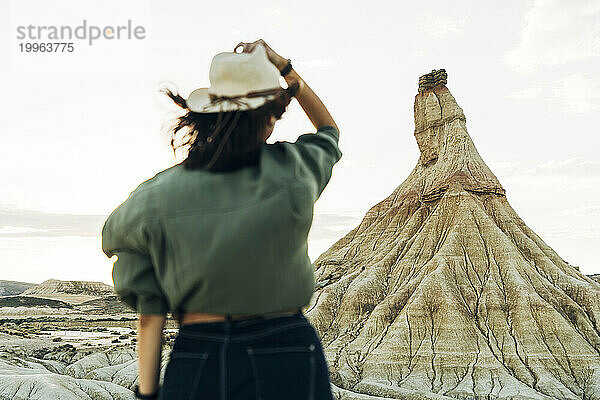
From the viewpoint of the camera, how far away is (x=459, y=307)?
1321 inches

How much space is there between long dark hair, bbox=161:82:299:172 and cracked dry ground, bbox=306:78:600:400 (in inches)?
1145

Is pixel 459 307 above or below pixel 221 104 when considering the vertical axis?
below

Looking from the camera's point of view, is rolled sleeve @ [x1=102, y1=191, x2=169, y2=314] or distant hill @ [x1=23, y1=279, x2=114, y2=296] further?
distant hill @ [x1=23, y1=279, x2=114, y2=296]

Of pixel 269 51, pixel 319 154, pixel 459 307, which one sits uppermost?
pixel 269 51

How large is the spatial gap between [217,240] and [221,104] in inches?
14.8

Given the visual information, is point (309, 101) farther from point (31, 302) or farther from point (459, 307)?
point (31, 302)

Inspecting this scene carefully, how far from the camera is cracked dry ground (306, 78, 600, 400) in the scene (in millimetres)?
31562

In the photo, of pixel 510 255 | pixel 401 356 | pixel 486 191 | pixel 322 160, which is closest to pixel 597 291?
pixel 510 255

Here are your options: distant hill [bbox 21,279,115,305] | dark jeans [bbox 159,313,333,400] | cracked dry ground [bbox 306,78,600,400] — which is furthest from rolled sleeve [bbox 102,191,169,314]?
distant hill [bbox 21,279,115,305]

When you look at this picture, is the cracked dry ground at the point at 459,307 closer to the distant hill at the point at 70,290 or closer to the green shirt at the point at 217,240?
the green shirt at the point at 217,240

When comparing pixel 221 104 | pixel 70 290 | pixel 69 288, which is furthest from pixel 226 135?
pixel 69 288

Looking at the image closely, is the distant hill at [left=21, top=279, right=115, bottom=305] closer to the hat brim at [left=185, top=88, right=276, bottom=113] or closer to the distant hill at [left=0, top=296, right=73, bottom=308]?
the distant hill at [left=0, top=296, right=73, bottom=308]

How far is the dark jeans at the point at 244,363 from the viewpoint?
171 cm

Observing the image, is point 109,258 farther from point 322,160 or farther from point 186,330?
point 322,160
